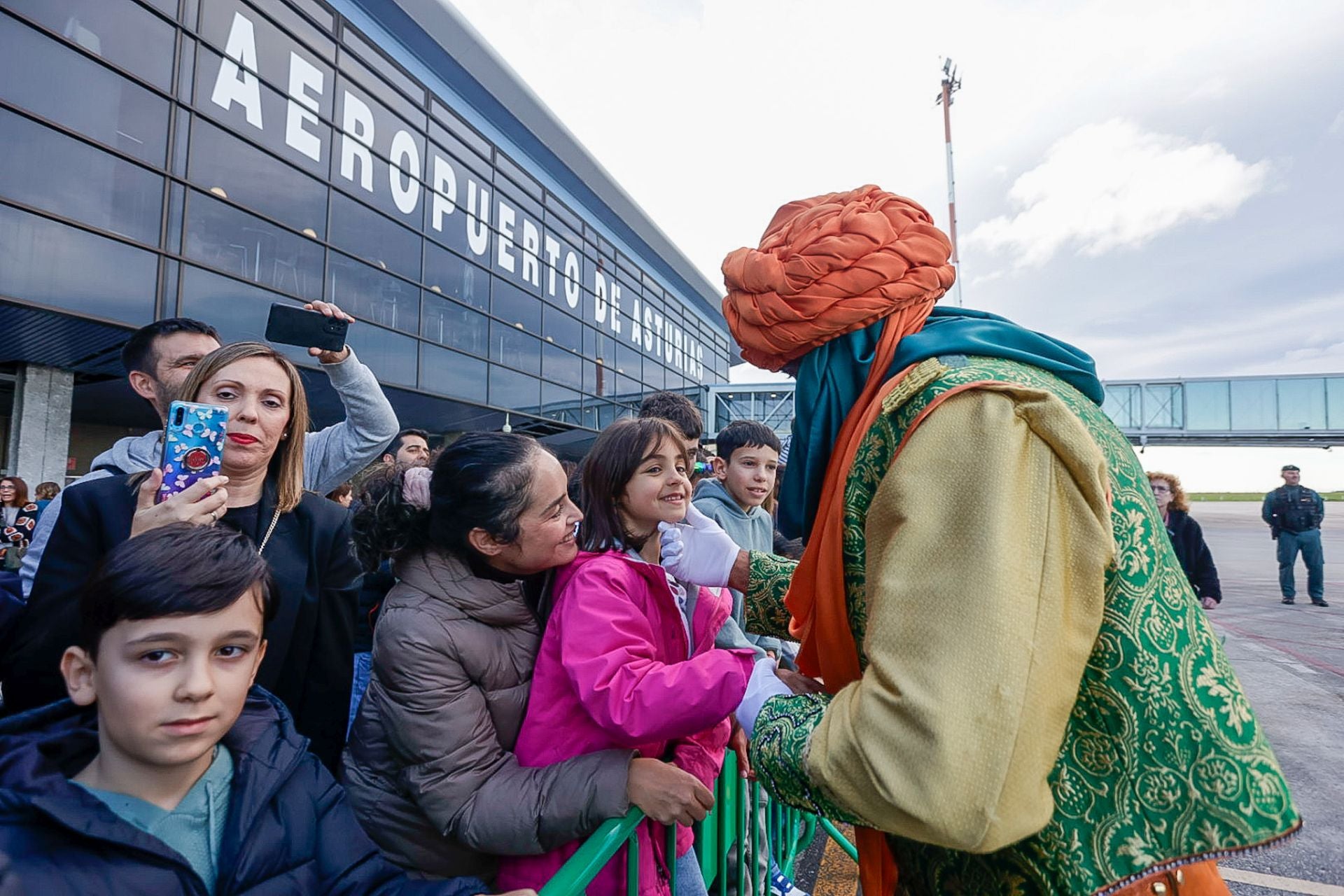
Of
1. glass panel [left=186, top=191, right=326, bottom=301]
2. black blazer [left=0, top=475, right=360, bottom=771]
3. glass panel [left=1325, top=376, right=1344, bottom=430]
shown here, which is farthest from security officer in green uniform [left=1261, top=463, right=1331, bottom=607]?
glass panel [left=1325, top=376, right=1344, bottom=430]

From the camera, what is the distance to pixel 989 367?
36.5 inches

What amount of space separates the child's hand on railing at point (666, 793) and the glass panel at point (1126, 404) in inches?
1118

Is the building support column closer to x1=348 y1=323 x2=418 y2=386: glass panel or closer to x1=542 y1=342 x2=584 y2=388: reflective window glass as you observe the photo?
x1=348 y1=323 x2=418 y2=386: glass panel

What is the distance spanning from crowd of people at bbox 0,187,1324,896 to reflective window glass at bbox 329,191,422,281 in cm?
935

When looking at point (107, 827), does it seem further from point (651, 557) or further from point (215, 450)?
point (651, 557)

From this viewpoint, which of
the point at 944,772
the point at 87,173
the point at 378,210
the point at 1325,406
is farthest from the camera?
the point at 1325,406

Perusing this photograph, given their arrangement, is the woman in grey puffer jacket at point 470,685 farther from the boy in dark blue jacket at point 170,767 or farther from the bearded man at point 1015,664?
the bearded man at point 1015,664

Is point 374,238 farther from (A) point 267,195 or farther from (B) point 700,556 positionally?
(B) point 700,556

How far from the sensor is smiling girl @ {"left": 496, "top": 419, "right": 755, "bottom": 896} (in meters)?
1.31

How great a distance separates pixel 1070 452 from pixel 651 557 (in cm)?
130

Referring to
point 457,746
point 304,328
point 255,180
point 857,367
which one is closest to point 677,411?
point 304,328

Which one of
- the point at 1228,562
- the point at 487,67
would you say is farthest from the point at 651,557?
the point at 1228,562

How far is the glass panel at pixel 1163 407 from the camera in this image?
2452cm

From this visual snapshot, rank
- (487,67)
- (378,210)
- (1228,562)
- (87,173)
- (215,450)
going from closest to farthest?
1. (215,450)
2. (87,173)
3. (378,210)
4. (487,67)
5. (1228,562)
